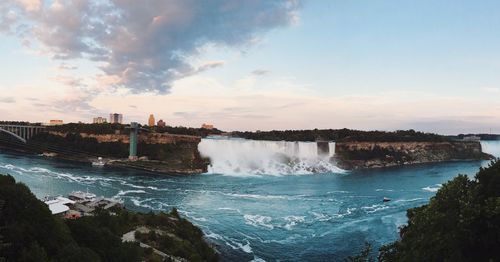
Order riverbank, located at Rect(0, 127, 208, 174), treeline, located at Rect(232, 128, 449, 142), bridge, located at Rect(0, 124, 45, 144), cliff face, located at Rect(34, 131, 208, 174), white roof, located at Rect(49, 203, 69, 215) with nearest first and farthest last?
white roof, located at Rect(49, 203, 69, 215) < riverbank, located at Rect(0, 127, 208, 174) < cliff face, located at Rect(34, 131, 208, 174) < bridge, located at Rect(0, 124, 45, 144) < treeline, located at Rect(232, 128, 449, 142)

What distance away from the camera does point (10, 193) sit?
10.6m

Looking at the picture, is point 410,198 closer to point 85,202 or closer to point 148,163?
point 85,202

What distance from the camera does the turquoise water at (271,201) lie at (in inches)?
925

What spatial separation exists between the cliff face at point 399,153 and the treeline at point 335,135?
4.95 feet

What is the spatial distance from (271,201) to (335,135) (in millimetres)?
53478

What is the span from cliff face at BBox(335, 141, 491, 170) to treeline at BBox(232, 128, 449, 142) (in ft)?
4.95

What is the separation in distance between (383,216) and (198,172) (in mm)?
31510

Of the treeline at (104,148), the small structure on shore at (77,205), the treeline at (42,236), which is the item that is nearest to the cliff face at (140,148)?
the treeline at (104,148)

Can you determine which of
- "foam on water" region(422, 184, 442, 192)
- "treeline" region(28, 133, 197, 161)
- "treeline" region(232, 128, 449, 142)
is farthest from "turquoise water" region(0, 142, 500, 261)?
"treeline" region(232, 128, 449, 142)

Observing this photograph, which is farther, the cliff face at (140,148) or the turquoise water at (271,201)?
the cliff face at (140,148)

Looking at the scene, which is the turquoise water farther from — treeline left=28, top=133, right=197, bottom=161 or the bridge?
the bridge

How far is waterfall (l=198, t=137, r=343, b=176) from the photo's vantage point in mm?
60562

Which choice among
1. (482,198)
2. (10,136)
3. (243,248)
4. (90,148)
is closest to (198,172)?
(90,148)

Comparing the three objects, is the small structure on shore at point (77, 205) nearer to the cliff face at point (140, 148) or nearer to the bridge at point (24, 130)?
the cliff face at point (140, 148)
